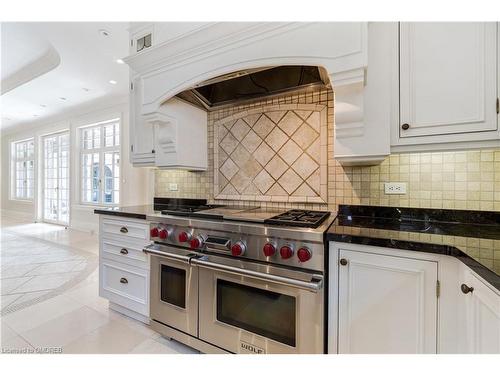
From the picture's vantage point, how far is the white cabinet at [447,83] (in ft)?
3.64

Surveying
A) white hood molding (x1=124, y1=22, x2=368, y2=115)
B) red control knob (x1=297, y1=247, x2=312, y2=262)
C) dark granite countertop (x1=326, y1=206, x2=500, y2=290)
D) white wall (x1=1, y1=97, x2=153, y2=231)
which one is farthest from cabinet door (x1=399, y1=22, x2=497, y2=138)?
white wall (x1=1, y1=97, x2=153, y2=231)

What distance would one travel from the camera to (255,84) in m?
1.86

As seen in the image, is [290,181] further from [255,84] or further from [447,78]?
[447,78]

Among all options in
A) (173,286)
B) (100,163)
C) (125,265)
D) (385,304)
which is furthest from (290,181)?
(100,163)

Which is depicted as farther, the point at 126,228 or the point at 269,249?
the point at 126,228

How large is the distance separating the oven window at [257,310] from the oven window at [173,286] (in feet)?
0.97

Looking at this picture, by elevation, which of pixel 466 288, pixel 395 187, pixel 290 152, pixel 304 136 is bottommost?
pixel 466 288

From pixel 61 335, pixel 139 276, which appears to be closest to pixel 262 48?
pixel 139 276

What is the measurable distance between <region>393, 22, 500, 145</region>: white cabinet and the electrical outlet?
1.27ft

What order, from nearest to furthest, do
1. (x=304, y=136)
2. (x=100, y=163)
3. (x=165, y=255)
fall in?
(x=165, y=255), (x=304, y=136), (x=100, y=163)

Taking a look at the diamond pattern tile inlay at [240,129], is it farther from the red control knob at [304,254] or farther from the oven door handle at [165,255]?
the red control knob at [304,254]

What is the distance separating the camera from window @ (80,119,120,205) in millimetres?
4648

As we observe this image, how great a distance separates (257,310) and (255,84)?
Answer: 1.66 m
